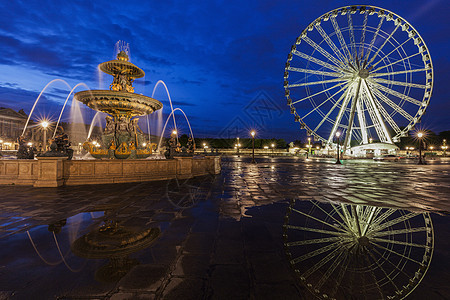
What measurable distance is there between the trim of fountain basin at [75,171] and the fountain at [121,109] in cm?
445

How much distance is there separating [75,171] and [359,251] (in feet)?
33.7

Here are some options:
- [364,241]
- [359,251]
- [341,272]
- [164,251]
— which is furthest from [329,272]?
[164,251]

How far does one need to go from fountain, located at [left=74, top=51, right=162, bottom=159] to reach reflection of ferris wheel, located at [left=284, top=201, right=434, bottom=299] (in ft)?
40.3

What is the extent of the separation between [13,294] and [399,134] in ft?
151

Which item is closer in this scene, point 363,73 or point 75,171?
point 75,171

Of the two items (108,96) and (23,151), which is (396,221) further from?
(23,151)

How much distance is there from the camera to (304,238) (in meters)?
3.63

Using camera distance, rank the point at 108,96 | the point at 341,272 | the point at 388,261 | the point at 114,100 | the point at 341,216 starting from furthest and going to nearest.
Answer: the point at 114,100 → the point at 108,96 → the point at 341,216 → the point at 388,261 → the point at 341,272

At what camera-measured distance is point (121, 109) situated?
46.3 feet

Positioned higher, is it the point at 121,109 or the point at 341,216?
the point at 121,109

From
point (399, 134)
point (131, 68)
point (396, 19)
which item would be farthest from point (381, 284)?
point (399, 134)

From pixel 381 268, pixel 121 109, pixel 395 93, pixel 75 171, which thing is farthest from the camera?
pixel 395 93

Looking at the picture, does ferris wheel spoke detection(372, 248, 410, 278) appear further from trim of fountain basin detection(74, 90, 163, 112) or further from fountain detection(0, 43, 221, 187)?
trim of fountain basin detection(74, 90, 163, 112)

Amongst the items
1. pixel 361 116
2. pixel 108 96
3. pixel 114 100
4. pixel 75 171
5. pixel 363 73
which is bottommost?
pixel 75 171
